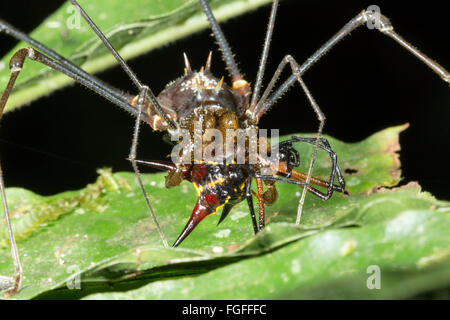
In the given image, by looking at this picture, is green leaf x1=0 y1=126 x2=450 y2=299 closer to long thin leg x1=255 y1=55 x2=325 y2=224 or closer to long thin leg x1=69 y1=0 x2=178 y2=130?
long thin leg x1=255 y1=55 x2=325 y2=224

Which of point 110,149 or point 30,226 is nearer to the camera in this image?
point 30,226

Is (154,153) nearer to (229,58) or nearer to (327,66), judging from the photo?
(229,58)

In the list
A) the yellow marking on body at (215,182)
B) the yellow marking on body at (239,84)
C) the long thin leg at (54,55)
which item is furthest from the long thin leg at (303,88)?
the long thin leg at (54,55)

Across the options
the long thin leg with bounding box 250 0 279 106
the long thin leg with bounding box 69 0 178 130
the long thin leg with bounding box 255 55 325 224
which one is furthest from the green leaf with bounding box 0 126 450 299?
the long thin leg with bounding box 250 0 279 106

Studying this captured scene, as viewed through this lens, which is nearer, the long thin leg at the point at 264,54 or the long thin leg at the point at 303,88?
the long thin leg at the point at 303,88

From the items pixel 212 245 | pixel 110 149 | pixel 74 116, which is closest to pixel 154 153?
pixel 110 149

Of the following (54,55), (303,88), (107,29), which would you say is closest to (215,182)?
(303,88)

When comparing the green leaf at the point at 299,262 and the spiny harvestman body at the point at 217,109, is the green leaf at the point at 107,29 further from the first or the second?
the green leaf at the point at 299,262
